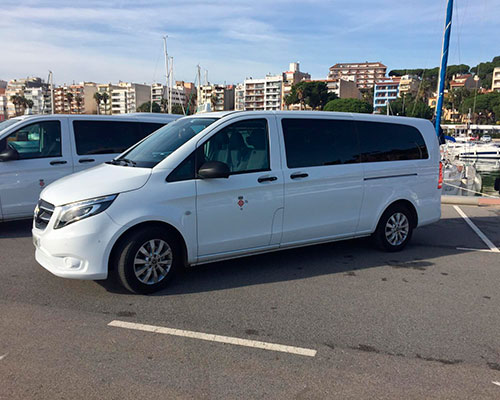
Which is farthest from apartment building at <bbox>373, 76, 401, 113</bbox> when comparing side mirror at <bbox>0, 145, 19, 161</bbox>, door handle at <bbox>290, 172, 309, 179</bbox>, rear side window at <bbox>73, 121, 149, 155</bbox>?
door handle at <bbox>290, 172, 309, 179</bbox>

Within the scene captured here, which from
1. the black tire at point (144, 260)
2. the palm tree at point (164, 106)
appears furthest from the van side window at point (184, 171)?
the palm tree at point (164, 106)

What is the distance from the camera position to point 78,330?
12.6ft

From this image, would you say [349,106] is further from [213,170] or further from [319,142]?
[213,170]

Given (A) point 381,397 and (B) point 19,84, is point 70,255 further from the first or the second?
(B) point 19,84

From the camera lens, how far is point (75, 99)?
490 feet

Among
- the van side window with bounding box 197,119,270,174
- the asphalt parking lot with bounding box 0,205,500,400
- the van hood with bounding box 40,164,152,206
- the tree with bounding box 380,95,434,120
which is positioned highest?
the tree with bounding box 380,95,434,120

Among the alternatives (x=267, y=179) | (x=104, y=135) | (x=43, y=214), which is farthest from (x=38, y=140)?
(x=267, y=179)

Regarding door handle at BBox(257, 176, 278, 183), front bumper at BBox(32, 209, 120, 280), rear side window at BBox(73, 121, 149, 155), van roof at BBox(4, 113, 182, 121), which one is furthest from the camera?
rear side window at BBox(73, 121, 149, 155)

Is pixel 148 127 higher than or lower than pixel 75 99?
lower

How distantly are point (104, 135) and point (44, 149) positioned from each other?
106 centimetres

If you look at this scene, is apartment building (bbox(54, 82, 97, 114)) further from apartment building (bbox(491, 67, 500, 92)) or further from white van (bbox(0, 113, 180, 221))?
white van (bbox(0, 113, 180, 221))

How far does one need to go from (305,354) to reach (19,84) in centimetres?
20498

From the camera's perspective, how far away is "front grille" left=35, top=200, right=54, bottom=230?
4570 millimetres

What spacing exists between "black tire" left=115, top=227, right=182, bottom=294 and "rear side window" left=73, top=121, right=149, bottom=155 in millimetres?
3899
